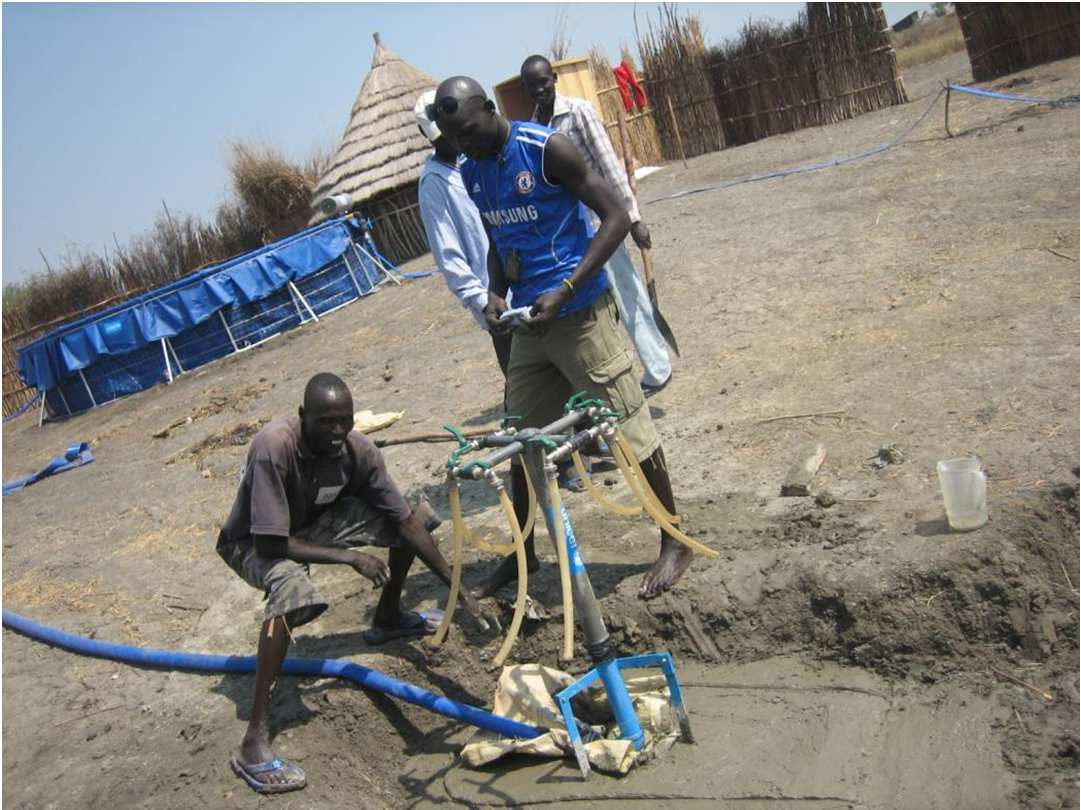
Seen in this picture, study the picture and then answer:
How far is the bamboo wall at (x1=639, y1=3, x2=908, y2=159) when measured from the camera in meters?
15.9

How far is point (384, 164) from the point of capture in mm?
16453

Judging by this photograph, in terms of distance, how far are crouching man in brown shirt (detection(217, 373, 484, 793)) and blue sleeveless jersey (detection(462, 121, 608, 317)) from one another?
0.85 metres

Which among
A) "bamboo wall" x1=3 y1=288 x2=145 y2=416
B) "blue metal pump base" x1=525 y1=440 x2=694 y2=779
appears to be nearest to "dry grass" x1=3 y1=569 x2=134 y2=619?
"blue metal pump base" x1=525 y1=440 x2=694 y2=779

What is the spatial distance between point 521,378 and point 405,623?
3.75 feet

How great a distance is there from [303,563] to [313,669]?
1.50 feet

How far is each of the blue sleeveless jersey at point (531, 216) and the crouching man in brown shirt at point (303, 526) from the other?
85 centimetres

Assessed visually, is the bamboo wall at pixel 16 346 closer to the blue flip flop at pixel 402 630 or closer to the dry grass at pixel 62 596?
the dry grass at pixel 62 596

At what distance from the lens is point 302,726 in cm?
403

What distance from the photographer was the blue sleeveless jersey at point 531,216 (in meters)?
3.83

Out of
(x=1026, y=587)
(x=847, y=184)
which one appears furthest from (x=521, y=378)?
(x=847, y=184)

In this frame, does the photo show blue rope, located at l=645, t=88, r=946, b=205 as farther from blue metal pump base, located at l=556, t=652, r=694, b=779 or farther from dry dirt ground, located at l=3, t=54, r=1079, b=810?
blue metal pump base, located at l=556, t=652, r=694, b=779

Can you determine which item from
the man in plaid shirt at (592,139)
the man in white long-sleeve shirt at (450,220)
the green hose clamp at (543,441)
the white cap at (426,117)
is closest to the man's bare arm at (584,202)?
the green hose clamp at (543,441)

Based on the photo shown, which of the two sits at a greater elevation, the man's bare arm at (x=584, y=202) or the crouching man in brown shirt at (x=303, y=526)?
the man's bare arm at (x=584, y=202)

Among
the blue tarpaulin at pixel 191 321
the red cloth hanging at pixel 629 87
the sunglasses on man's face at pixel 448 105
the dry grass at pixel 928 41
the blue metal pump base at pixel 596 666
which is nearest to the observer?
the blue metal pump base at pixel 596 666
